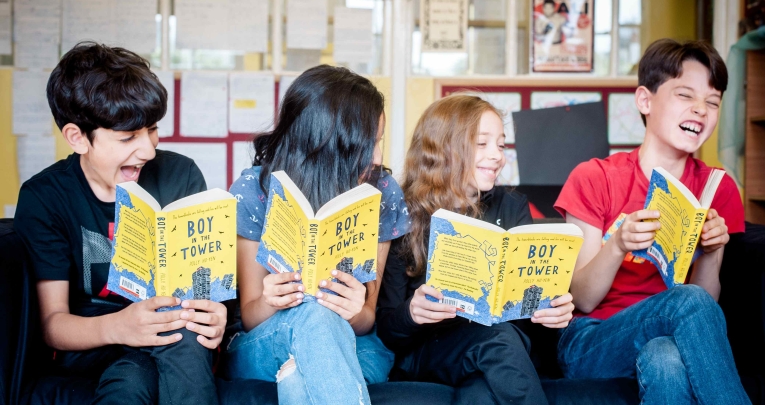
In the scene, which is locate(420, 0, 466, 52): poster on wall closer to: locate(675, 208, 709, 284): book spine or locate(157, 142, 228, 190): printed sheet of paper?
locate(157, 142, 228, 190): printed sheet of paper

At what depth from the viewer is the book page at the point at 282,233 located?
3.78 ft

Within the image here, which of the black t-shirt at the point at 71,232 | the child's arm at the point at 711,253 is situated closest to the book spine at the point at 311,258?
the black t-shirt at the point at 71,232

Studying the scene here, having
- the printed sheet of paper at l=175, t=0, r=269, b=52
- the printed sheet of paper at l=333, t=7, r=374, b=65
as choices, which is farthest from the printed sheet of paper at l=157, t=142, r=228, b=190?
the printed sheet of paper at l=333, t=7, r=374, b=65

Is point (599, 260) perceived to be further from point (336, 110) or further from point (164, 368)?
point (164, 368)

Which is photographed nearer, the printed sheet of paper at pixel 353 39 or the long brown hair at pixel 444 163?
the long brown hair at pixel 444 163

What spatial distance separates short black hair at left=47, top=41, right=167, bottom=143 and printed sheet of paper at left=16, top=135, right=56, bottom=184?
167 cm

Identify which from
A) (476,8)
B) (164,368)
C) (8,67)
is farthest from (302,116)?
(8,67)

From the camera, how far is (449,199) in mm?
1600

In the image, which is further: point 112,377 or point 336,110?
point 336,110

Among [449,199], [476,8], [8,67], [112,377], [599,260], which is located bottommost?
[112,377]

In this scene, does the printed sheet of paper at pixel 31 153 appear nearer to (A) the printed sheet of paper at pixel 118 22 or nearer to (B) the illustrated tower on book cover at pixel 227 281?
(A) the printed sheet of paper at pixel 118 22

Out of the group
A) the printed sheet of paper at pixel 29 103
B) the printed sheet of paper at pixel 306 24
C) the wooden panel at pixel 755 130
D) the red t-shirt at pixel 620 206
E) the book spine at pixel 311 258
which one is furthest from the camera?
the printed sheet of paper at pixel 306 24

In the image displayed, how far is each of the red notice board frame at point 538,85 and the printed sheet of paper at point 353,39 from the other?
14.6 inches

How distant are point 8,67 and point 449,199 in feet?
7.40
